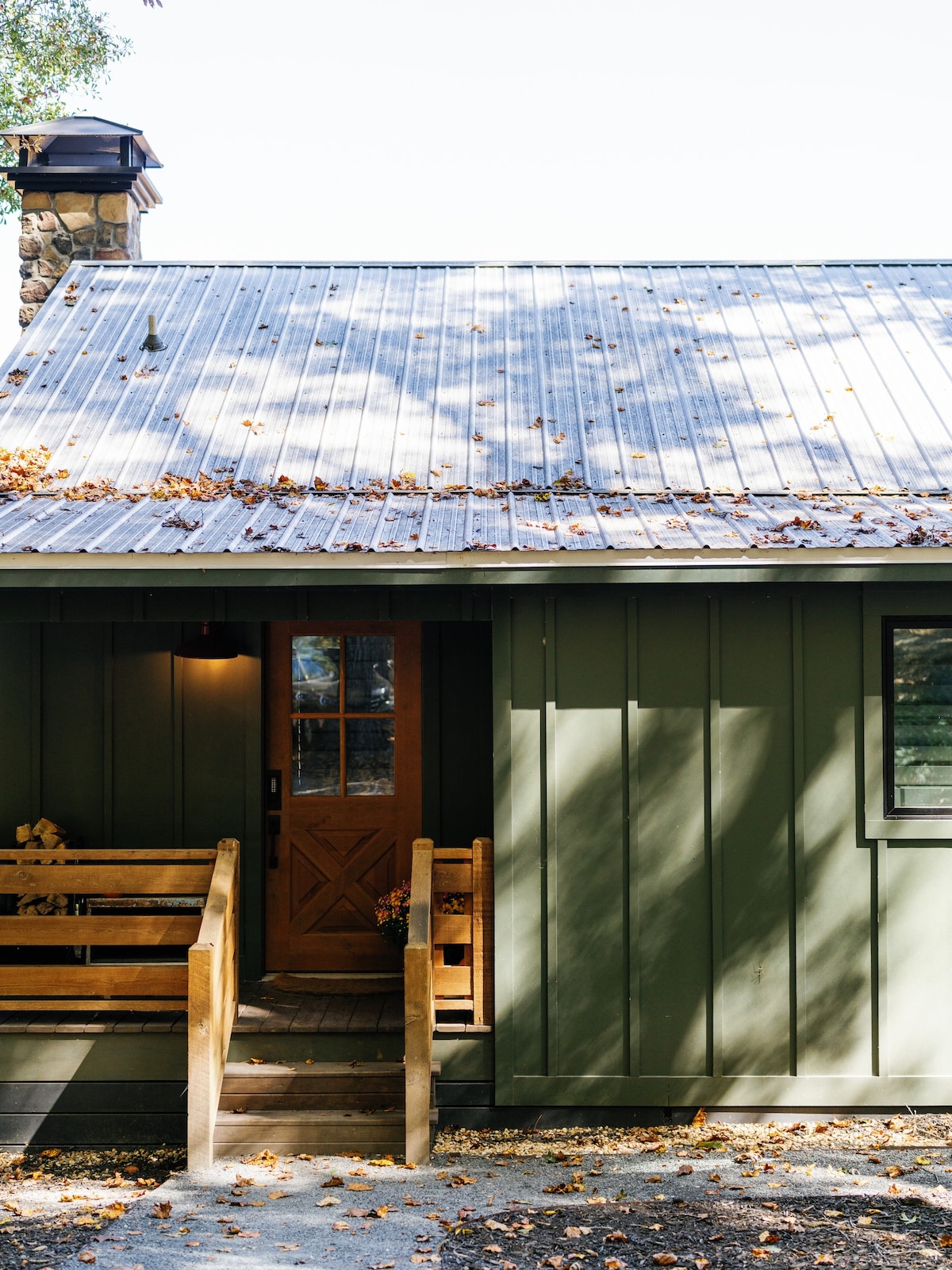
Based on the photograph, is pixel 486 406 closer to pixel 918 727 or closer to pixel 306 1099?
pixel 918 727

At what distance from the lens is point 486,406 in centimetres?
720

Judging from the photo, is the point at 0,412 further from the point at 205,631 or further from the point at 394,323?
the point at 394,323

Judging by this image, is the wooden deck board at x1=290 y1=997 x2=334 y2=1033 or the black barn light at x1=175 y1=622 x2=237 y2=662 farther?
the black barn light at x1=175 y1=622 x2=237 y2=662

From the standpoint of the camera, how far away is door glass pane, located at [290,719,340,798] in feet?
21.1

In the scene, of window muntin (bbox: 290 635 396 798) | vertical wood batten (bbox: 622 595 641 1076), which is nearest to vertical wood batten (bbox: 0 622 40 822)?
window muntin (bbox: 290 635 396 798)

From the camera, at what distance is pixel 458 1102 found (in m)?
5.30

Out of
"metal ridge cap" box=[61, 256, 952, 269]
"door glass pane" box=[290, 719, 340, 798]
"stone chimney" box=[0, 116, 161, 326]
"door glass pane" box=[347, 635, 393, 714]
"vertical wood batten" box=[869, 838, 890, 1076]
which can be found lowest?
"vertical wood batten" box=[869, 838, 890, 1076]

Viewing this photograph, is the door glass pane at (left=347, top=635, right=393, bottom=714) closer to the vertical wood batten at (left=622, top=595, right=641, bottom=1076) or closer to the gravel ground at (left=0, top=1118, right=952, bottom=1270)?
the vertical wood batten at (left=622, top=595, right=641, bottom=1076)

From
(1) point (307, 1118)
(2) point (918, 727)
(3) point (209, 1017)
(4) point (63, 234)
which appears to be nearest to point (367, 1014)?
(1) point (307, 1118)

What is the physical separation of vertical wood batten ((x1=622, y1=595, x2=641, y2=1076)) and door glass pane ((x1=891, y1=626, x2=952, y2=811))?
137cm

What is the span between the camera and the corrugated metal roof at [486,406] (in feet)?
18.4

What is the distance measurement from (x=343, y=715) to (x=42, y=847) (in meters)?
1.94

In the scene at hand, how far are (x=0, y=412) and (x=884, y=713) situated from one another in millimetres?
6018

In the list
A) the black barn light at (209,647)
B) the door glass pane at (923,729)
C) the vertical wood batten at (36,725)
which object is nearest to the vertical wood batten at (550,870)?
the door glass pane at (923,729)
